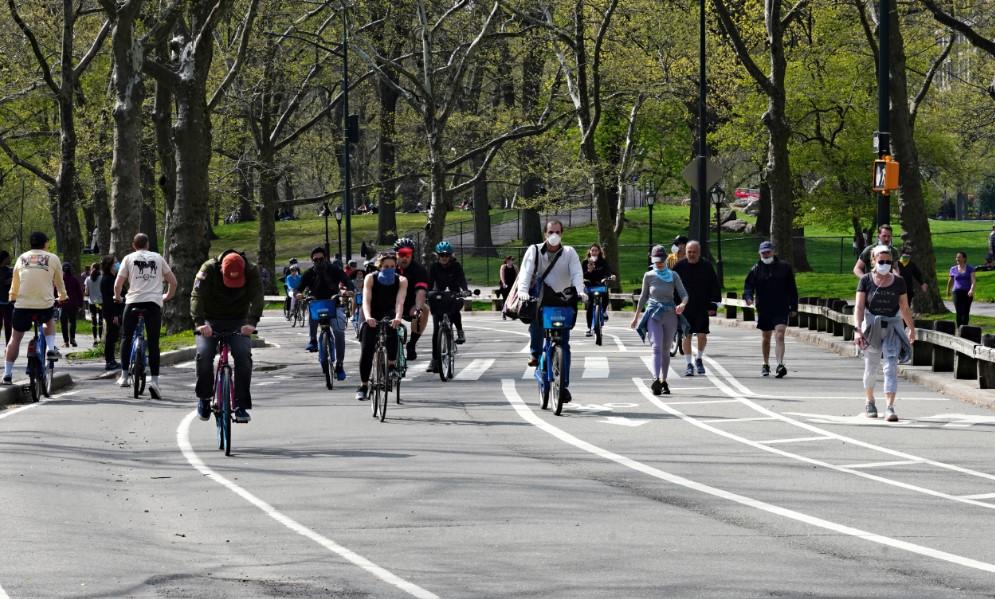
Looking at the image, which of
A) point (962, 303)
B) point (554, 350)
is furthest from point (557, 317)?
point (962, 303)

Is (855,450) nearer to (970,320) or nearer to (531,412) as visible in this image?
(531,412)

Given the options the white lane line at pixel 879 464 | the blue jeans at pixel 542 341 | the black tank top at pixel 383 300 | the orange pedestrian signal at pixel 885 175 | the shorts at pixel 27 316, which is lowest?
the white lane line at pixel 879 464

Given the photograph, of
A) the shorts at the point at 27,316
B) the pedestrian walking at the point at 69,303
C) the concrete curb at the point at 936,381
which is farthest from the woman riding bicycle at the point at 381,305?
the pedestrian walking at the point at 69,303

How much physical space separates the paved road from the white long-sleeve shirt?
4.53 feet

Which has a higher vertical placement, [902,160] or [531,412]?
[902,160]

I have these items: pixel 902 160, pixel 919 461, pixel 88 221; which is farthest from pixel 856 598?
pixel 88 221

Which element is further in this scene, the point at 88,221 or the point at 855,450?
the point at 88,221

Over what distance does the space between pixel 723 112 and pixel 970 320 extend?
28928mm

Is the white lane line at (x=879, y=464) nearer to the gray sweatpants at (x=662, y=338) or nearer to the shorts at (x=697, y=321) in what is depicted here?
the gray sweatpants at (x=662, y=338)

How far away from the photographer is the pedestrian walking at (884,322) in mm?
16328

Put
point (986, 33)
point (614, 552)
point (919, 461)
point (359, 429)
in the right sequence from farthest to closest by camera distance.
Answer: point (986, 33), point (359, 429), point (919, 461), point (614, 552)

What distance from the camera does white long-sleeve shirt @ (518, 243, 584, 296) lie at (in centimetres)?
1702

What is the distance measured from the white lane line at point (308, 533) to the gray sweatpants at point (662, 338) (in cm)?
660

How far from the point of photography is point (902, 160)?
3469cm
